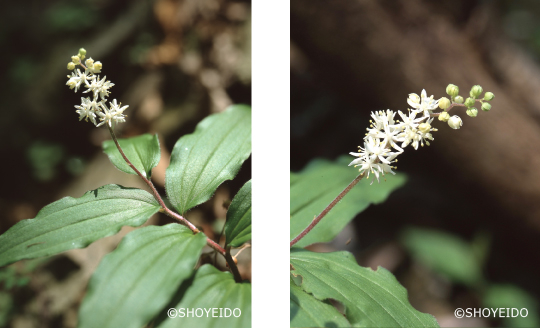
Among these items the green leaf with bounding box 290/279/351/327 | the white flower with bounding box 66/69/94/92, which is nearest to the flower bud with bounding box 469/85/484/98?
the green leaf with bounding box 290/279/351/327

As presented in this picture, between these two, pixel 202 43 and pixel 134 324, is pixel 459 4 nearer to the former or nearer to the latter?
pixel 202 43

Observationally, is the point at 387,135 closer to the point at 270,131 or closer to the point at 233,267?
the point at 270,131

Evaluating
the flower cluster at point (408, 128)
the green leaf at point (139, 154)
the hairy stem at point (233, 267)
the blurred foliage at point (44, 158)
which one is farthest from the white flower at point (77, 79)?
the blurred foliage at point (44, 158)

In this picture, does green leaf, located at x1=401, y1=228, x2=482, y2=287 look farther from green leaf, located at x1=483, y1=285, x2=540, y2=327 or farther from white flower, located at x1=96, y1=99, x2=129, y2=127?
white flower, located at x1=96, y1=99, x2=129, y2=127

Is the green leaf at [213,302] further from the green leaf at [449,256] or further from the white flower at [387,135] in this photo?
the green leaf at [449,256]

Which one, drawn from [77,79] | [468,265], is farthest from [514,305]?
[77,79]


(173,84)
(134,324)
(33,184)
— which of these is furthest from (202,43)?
(134,324)
